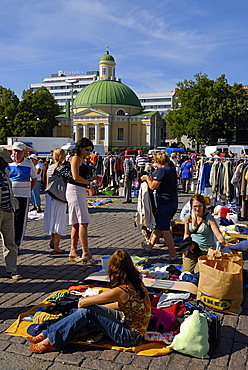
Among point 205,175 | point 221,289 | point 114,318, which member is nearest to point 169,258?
point 221,289

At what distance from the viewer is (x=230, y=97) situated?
5288 centimetres

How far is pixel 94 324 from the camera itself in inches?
149

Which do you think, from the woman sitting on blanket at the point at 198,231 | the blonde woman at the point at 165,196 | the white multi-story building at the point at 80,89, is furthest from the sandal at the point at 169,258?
the white multi-story building at the point at 80,89

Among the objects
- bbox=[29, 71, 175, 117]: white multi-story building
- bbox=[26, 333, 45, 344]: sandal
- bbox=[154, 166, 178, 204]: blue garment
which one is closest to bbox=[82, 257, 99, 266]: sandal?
bbox=[154, 166, 178, 204]: blue garment

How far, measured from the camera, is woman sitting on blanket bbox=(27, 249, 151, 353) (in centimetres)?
369

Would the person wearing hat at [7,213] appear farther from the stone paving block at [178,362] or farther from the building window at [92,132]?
the building window at [92,132]

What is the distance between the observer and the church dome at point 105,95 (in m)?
74.1

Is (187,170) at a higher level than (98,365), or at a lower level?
higher

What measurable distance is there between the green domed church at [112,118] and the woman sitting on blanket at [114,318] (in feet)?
226

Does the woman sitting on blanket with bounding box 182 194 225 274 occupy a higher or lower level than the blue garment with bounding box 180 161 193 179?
lower

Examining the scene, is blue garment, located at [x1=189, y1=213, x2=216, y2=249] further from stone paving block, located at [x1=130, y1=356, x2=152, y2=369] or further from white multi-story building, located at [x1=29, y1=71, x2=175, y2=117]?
white multi-story building, located at [x1=29, y1=71, x2=175, y2=117]

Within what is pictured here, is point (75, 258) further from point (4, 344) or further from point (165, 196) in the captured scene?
Result: point (4, 344)

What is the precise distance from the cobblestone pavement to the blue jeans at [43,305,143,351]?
0.40 ft

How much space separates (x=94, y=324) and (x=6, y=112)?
63.9 m
